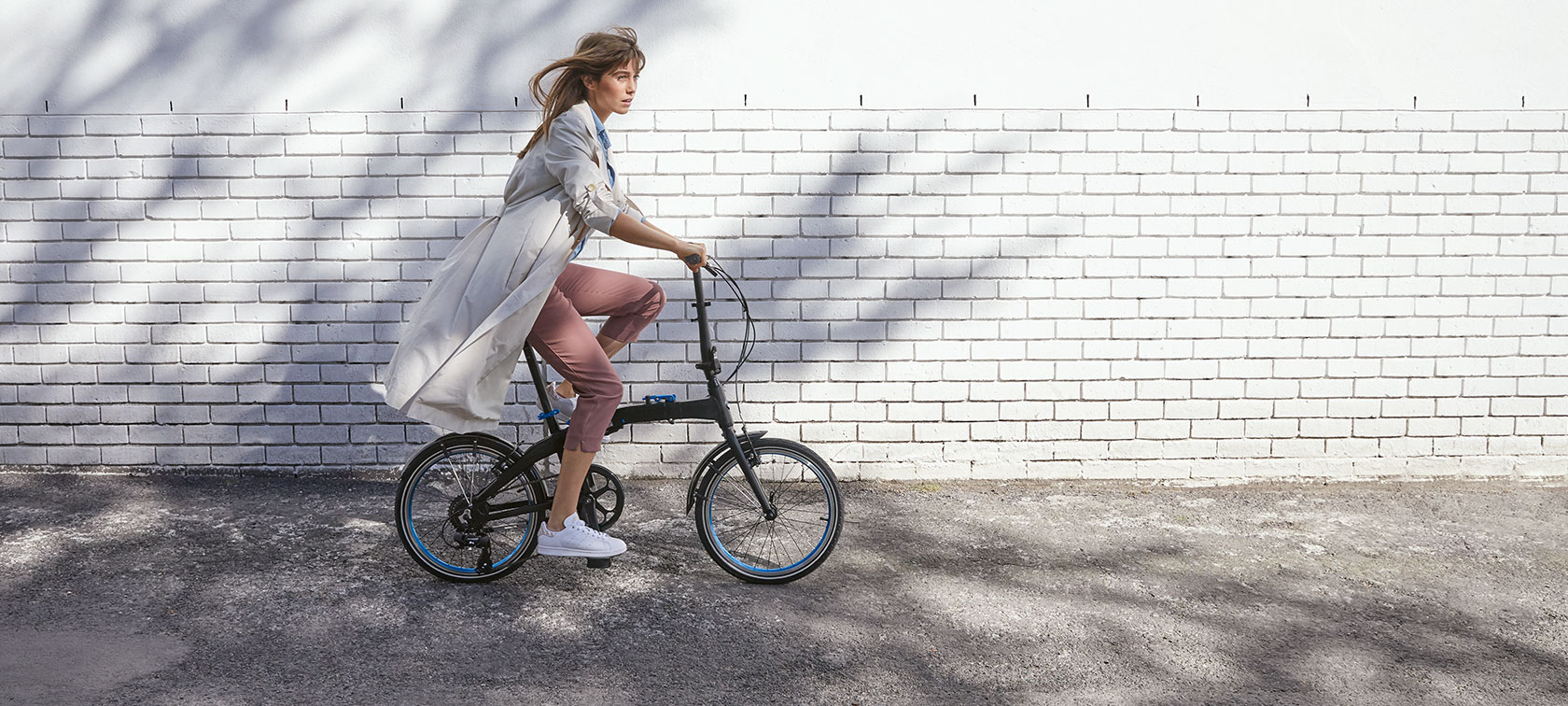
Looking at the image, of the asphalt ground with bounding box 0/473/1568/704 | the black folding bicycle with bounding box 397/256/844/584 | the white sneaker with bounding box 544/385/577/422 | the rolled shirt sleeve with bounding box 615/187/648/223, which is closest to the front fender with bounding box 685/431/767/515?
the black folding bicycle with bounding box 397/256/844/584

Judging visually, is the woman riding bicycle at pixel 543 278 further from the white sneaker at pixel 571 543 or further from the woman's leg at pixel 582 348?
the white sneaker at pixel 571 543

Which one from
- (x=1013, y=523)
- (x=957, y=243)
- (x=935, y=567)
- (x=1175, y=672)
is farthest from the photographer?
(x=957, y=243)

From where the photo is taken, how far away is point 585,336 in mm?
4238

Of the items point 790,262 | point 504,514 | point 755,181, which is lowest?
point 504,514

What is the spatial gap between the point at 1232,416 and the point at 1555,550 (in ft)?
4.60

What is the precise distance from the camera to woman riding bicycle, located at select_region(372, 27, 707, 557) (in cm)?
407

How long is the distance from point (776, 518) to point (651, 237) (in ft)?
3.73

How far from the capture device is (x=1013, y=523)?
17.2ft

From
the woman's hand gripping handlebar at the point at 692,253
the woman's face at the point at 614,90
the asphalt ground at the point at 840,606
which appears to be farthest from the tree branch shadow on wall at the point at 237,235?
the woman's hand gripping handlebar at the point at 692,253

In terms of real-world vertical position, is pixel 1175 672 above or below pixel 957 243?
below

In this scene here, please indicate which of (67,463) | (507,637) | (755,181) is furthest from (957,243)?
(67,463)

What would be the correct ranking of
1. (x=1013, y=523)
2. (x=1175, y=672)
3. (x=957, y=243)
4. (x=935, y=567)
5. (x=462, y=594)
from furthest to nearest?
(x=957, y=243)
(x=1013, y=523)
(x=935, y=567)
(x=462, y=594)
(x=1175, y=672)

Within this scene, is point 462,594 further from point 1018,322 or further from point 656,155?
point 1018,322

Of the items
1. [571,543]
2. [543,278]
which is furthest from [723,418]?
[543,278]
